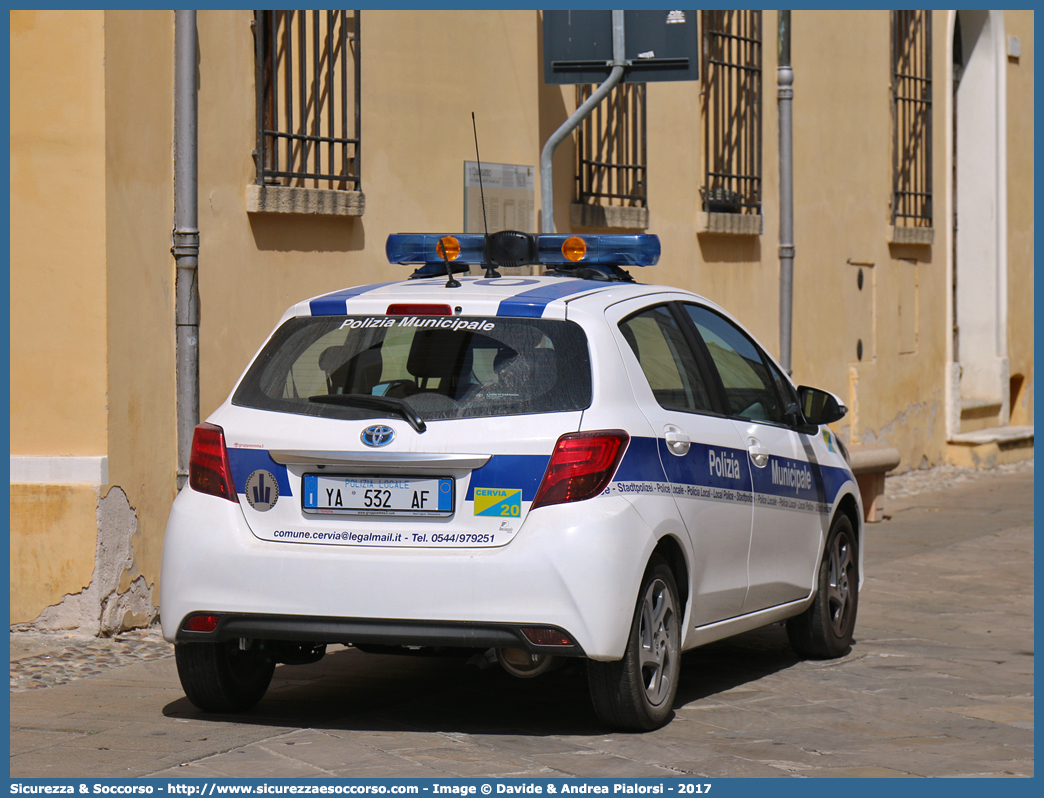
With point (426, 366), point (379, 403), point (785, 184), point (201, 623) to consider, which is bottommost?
point (201, 623)

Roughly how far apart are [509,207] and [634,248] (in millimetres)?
4566

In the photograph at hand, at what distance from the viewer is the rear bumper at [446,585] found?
535 centimetres

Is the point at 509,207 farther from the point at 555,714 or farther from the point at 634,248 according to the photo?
the point at 555,714

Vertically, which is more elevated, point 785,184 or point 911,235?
point 785,184

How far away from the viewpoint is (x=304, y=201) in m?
9.34

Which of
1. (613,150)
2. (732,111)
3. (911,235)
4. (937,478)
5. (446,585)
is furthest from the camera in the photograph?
(911,235)

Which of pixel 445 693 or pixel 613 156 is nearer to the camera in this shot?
pixel 445 693

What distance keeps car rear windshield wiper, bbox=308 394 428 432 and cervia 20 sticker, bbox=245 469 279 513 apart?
0.31 metres

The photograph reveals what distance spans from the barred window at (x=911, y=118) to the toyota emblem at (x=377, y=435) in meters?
12.3

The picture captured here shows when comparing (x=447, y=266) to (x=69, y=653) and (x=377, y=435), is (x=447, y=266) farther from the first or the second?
(x=69, y=653)

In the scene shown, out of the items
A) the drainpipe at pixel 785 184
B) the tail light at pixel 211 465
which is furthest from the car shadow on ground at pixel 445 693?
the drainpipe at pixel 785 184

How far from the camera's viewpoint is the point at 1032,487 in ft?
52.2

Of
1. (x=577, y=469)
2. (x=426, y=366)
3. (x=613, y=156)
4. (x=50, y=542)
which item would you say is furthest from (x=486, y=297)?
(x=613, y=156)

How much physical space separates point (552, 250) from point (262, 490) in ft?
6.30
